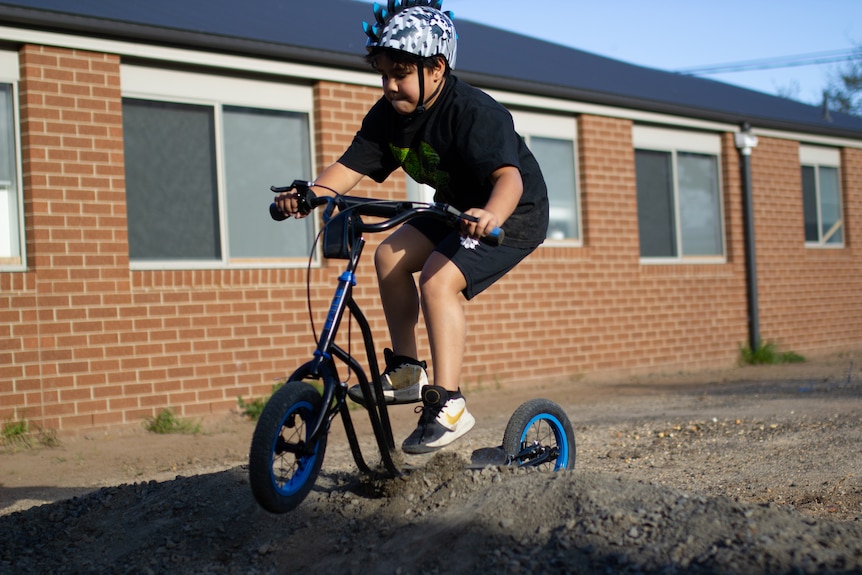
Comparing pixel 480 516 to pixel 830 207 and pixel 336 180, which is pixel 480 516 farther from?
pixel 830 207

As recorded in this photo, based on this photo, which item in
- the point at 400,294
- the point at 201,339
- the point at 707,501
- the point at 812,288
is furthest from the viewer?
the point at 812,288

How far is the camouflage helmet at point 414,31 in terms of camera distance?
382 centimetres

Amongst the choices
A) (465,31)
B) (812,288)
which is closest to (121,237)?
(465,31)

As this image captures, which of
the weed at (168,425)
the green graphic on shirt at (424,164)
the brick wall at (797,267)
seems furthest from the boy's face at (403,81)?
the brick wall at (797,267)

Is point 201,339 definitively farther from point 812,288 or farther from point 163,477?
point 812,288

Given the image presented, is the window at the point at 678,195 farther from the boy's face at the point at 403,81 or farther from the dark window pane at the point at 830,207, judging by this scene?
the boy's face at the point at 403,81

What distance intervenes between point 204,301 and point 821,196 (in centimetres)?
1252

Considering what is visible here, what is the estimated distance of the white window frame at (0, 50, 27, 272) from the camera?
7.93 meters

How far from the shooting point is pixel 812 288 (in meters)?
16.4

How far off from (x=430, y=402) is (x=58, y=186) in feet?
17.9

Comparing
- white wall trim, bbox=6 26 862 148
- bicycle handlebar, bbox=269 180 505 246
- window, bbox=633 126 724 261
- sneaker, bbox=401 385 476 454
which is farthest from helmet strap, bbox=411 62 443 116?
window, bbox=633 126 724 261

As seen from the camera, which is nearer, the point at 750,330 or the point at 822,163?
the point at 750,330

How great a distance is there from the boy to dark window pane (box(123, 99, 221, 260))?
494cm

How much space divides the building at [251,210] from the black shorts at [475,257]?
4932 millimetres
